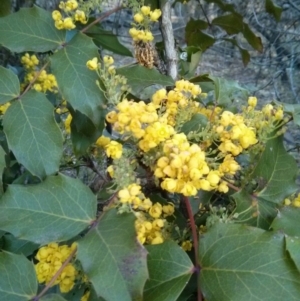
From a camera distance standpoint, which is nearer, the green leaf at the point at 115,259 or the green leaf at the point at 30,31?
the green leaf at the point at 115,259

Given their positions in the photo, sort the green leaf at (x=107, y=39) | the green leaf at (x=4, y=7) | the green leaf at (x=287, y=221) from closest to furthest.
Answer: the green leaf at (x=287, y=221) → the green leaf at (x=107, y=39) → the green leaf at (x=4, y=7)

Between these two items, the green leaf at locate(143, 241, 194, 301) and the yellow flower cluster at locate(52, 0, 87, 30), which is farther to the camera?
the yellow flower cluster at locate(52, 0, 87, 30)

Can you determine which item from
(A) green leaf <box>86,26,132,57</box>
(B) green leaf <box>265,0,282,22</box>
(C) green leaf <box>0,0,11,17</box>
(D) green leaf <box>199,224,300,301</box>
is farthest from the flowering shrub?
(B) green leaf <box>265,0,282,22</box>

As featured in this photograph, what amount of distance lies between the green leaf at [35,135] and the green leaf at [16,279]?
130 mm

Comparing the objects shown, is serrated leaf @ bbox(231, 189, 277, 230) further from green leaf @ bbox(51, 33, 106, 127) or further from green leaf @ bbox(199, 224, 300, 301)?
green leaf @ bbox(51, 33, 106, 127)

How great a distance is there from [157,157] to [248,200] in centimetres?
17

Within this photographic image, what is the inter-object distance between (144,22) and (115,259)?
42cm

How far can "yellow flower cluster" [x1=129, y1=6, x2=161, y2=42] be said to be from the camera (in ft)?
2.66

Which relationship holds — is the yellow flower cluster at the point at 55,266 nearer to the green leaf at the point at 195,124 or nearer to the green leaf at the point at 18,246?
the green leaf at the point at 18,246

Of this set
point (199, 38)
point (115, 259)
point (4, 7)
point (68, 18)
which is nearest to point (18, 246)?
point (115, 259)

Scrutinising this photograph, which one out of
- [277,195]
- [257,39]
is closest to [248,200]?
[277,195]

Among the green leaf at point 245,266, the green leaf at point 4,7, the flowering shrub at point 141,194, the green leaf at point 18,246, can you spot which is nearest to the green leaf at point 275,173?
the flowering shrub at point 141,194

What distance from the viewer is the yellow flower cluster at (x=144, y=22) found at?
81 centimetres

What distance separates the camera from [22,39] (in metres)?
0.85
